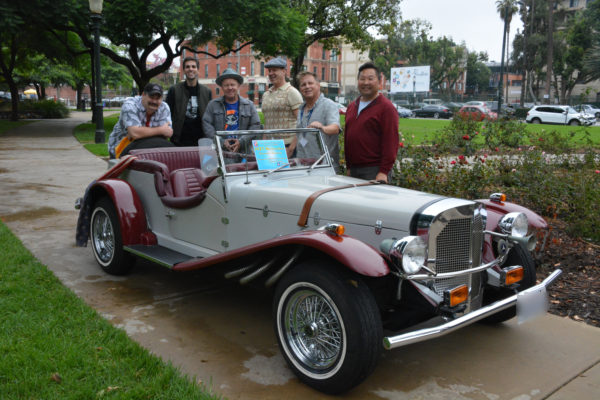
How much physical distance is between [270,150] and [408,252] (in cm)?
175

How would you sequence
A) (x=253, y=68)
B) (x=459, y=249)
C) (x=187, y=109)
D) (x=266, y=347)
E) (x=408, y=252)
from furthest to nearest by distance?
(x=253, y=68) < (x=187, y=109) < (x=266, y=347) < (x=459, y=249) < (x=408, y=252)

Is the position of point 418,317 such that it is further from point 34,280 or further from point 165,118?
point 165,118

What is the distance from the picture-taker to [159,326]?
12.5 feet

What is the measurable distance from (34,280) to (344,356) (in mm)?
3110

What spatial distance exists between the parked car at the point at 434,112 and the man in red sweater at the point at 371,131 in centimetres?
4079

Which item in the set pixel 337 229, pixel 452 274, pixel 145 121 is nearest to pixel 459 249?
pixel 452 274

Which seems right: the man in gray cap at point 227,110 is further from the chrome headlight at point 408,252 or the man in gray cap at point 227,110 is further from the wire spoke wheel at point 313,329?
the chrome headlight at point 408,252

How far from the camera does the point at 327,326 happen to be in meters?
3.03

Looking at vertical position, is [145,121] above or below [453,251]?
above

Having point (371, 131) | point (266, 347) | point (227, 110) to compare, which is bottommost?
point (266, 347)

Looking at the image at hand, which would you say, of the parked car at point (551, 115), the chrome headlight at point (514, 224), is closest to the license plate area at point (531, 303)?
the chrome headlight at point (514, 224)

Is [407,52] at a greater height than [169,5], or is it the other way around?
[407,52]

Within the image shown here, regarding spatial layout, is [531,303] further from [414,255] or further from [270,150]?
[270,150]

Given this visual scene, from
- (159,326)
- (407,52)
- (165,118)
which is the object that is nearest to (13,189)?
(165,118)
